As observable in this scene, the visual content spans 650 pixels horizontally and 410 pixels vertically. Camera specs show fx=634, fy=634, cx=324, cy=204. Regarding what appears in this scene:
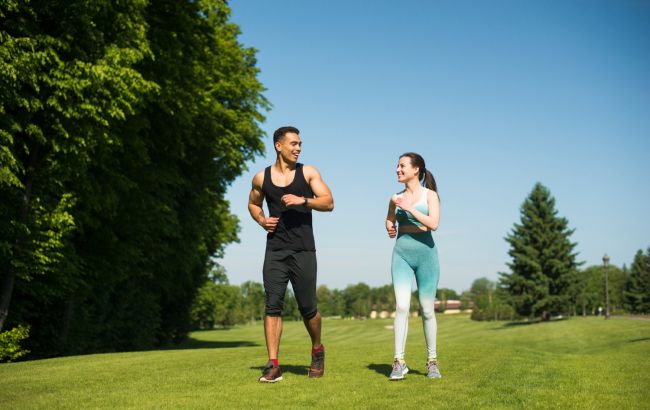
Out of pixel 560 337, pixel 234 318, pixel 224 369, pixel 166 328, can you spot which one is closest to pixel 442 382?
pixel 224 369

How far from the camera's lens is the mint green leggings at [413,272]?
7.26m

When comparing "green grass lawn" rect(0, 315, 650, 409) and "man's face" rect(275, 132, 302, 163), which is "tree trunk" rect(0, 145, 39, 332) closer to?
"green grass lawn" rect(0, 315, 650, 409)

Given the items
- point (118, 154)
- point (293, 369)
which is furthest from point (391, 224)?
point (118, 154)

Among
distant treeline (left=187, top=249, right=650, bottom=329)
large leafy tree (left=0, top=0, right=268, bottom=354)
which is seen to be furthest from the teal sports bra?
large leafy tree (left=0, top=0, right=268, bottom=354)

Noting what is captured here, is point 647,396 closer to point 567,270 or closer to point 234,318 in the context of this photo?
point 567,270

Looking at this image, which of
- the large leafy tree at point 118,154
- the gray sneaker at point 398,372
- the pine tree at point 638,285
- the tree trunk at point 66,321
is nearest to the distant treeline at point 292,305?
the pine tree at point 638,285

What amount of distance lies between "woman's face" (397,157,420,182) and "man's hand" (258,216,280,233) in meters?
1.54

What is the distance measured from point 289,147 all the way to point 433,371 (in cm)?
307

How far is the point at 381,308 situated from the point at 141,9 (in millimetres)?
151955

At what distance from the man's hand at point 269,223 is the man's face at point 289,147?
2.41 ft

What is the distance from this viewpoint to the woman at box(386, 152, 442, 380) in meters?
7.24

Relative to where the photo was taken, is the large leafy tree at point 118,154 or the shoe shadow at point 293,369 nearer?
the shoe shadow at point 293,369

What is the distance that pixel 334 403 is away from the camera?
18.4 ft

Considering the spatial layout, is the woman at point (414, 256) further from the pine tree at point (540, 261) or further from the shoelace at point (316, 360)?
the pine tree at point (540, 261)
